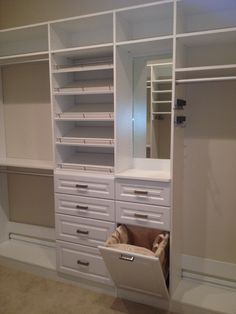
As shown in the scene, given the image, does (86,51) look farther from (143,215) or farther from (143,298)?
(143,298)

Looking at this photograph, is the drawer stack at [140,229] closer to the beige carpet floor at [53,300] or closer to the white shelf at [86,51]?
the beige carpet floor at [53,300]

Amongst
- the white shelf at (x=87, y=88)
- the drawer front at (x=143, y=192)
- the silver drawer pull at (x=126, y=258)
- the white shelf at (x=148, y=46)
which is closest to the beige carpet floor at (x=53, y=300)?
the silver drawer pull at (x=126, y=258)

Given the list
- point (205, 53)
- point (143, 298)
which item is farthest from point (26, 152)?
point (205, 53)

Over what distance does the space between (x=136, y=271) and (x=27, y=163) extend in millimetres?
1525

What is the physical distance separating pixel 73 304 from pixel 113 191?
0.94 meters

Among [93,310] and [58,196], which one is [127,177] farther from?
[93,310]

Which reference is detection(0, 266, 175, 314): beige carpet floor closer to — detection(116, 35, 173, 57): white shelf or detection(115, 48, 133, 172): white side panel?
detection(115, 48, 133, 172): white side panel

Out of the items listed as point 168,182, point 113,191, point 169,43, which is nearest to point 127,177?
point 113,191

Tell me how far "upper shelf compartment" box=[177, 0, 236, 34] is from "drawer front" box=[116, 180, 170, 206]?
1.08 meters

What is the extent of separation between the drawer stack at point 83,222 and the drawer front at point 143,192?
0.09 metres

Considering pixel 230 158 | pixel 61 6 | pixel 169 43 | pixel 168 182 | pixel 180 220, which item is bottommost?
pixel 180 220

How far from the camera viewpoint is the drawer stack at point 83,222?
2.30 metres

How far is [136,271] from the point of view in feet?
6.38

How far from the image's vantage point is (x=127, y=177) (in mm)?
2178
